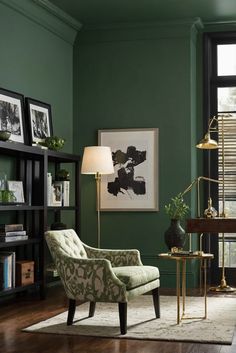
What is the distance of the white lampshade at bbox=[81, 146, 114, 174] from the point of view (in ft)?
25.0

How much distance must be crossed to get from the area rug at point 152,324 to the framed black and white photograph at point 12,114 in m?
1.90

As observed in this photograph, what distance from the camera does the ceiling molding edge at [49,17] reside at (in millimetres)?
7254

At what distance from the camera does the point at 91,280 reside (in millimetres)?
5285

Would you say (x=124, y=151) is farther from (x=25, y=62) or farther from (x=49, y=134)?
(x=25, y=62)

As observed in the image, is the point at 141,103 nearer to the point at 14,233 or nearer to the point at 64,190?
the point at 64,190

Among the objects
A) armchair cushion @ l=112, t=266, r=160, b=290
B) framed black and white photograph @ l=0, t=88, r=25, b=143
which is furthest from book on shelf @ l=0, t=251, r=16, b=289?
armchair cushion @ l=112, t=266, r=160, b=290

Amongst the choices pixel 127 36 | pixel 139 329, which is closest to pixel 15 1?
pixel 127 36

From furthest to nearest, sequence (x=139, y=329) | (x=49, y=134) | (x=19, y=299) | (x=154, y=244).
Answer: (x=154, y=244), (x=49, y=134), (x=19, y=299), (x=139, y=329)

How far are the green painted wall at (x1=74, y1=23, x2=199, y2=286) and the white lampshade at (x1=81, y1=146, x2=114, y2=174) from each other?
0.93 m

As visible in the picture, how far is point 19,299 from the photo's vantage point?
6996mm

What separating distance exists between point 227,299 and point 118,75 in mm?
3221

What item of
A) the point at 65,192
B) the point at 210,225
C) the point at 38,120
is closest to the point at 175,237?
the point at 210,225

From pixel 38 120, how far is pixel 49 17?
129 centimetres

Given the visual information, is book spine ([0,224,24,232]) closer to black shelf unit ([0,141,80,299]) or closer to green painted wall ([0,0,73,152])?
black shelf unit ([0,141,80,299])
